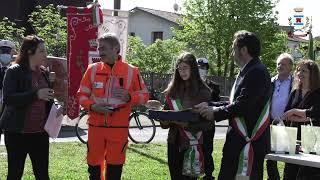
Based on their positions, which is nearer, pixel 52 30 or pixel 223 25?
pixel 52 30

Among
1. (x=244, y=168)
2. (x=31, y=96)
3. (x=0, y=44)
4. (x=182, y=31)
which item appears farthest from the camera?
(x=182, y=31)

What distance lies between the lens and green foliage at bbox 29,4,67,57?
2433 cm

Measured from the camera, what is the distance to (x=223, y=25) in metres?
35.8

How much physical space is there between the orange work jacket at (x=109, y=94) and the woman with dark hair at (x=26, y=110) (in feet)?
1.38

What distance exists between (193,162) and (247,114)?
49.2 inches

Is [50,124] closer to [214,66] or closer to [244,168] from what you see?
[244,168]

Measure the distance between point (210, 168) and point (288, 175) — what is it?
4.99ft

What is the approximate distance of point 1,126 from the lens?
5.62 metres

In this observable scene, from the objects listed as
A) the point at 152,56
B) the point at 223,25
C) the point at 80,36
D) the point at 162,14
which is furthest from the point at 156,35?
the point at 80,36

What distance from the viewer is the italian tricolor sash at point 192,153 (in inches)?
235

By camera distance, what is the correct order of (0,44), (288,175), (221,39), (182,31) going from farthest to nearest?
1. (182,31)
2. (221,39)
3. (0,44)
4. (288,175)

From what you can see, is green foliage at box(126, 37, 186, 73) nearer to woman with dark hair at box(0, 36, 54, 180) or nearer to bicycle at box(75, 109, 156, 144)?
bicycle at box(75, 109, 156, 144)

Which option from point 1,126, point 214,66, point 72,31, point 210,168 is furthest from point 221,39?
point 1,126

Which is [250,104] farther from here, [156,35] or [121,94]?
[156,35]
